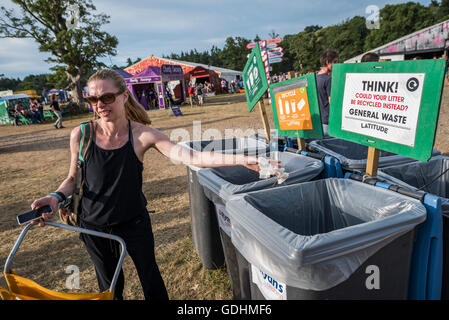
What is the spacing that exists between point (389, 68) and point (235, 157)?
0.91 meters

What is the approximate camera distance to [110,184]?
165 cm

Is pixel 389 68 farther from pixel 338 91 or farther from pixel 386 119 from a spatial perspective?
pixel 338 91

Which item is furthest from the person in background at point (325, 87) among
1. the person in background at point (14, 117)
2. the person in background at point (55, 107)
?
the person in background at point (14, 117)

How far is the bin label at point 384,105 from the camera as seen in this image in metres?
1.34

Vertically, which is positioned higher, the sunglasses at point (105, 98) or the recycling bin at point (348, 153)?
the sunglasses at point (105, 98)

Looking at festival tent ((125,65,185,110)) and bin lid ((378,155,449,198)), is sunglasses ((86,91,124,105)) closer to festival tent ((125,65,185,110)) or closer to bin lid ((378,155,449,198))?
bin lid ((378,155,449,198))

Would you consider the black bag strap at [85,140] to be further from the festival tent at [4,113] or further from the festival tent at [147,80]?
the festival tent at [4,113]

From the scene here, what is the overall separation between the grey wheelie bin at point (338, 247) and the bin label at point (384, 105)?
313 millimetres

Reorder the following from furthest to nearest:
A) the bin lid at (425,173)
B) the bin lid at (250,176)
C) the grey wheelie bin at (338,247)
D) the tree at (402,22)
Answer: the tree at (402,22) < the bin lid at (425,173) < the bin lid at (250,176) < the grey wheelie bin at (338,247)

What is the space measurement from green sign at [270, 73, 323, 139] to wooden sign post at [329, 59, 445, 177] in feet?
1.13

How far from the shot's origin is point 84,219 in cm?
171

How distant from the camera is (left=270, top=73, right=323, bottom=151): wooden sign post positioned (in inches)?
85.5

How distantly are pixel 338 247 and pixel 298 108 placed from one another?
1.48m
